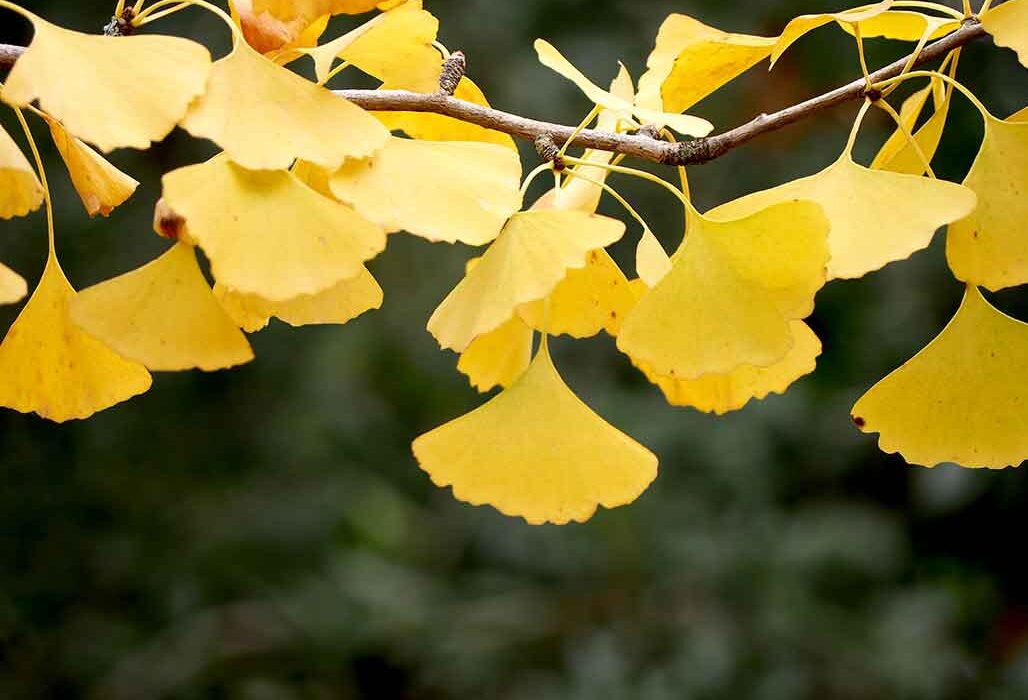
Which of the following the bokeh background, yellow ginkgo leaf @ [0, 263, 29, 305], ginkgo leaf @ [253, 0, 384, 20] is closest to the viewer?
yellow ginkgo leaf @ [0, 263, 29, 305]

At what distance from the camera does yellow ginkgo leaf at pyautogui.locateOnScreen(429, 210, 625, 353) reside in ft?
1.12

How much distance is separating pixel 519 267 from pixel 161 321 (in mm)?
112

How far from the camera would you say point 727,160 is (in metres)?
1.51

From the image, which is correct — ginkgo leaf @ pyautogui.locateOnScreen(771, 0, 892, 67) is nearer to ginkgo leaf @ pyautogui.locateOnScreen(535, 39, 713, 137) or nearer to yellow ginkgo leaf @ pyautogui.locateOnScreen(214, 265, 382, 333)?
ginkgo leaf @ pyautogui.locateOnScreen(535, 39, 713, 137)

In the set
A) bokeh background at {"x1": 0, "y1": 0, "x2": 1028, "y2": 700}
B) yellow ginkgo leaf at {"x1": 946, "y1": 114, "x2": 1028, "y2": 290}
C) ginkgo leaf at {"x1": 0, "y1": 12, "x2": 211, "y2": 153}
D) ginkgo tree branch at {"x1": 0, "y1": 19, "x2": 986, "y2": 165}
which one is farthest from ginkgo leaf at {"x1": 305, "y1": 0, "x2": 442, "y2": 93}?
bokeh background at {"x1": 0, "y1": 0, "x2": 1028, "y2": 700}

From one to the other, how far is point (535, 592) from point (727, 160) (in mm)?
646

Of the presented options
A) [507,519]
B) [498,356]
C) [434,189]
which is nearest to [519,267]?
[434,189]

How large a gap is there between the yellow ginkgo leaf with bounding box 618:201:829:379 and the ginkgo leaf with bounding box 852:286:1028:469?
2.9 inches

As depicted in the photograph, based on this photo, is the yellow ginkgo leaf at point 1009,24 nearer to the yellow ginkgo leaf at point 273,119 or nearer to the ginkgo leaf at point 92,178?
the yellow ginkgo leaf at point 273,119

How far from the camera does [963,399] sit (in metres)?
0.41

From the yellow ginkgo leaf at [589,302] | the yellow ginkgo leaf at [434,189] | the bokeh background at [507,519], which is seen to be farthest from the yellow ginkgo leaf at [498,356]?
the bokeh background at [507,519]

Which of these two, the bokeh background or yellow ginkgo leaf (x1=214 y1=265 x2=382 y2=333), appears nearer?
yellow ginkgo leaf (x1=214 y1=265 x2=382 y2=333)

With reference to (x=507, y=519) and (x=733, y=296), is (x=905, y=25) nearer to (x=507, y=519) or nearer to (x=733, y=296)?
(x=733, y=296)

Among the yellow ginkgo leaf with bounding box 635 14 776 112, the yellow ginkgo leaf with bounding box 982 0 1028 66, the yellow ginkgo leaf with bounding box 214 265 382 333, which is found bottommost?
the yellow ginkgo leaf with bounding box 214 265 382 333
